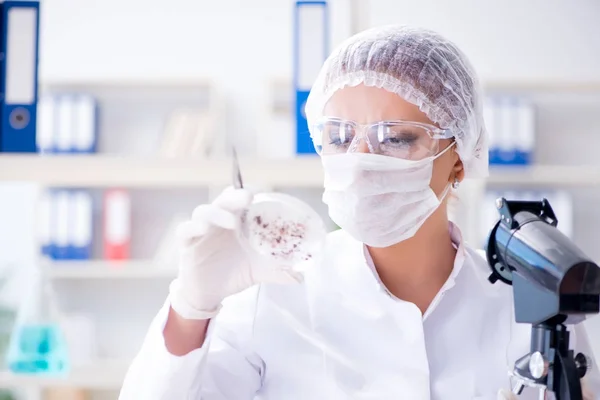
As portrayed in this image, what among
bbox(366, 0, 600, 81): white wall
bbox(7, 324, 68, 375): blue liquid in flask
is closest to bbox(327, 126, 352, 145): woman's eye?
bbox(7, 324, 68, 375): blue liquid in flask

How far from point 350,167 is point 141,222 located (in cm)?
286

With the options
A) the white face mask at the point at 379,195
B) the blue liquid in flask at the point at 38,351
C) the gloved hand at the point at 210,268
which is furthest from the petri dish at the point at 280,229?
the blue liquid in flask at the point at 38,351

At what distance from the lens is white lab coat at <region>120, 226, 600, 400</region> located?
1254 millimetres

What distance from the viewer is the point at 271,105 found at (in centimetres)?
383

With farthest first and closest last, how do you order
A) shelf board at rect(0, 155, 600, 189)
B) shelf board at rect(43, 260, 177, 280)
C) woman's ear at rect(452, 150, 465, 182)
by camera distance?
shelf board at rect(43, 260, 177, 280) < shelf board at rect(0, 155, 600, 189) < woman's ear at rect(452, 150, 465, 182)

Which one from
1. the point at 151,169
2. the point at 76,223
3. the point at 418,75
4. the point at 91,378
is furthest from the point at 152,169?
the point at 76,223

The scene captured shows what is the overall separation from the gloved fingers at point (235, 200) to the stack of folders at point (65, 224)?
2777mm

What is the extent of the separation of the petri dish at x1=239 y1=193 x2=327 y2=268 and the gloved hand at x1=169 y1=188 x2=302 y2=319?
19 millimetres

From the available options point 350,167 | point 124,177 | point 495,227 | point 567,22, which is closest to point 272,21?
point 567,22

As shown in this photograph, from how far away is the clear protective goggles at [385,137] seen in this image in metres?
1.25

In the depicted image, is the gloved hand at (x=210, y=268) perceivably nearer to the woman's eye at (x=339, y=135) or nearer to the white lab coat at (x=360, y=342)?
the white lab coat at (x=360, y=342)

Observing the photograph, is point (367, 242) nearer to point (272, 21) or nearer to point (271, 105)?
point (271, 105)

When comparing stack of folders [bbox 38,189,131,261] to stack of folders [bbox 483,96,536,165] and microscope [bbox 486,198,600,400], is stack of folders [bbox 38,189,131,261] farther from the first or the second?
microscope [bbox 486,198,600,400]

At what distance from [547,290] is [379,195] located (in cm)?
53
